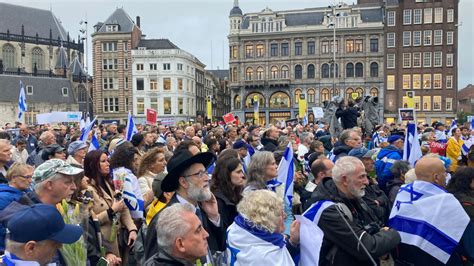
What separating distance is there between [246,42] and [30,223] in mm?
64409

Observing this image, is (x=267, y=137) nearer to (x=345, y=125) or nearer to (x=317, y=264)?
(x=345, y=125)

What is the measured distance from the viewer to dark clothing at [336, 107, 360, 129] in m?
14.4

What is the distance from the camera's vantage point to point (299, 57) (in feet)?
211

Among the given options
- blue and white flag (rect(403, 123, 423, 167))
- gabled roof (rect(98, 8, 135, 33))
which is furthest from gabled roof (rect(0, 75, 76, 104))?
blue and white flag (rect(403, 123, 423, 167))

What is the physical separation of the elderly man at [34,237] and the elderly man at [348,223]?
210cm

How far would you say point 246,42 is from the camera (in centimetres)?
6581

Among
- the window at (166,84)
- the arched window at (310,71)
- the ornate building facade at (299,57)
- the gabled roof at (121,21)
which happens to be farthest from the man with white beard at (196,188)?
the gabled roof at (121,21)

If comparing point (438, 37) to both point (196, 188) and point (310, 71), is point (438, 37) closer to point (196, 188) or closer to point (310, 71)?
point (310, 71)

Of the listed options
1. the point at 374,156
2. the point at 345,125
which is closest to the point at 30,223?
the point at 374,156

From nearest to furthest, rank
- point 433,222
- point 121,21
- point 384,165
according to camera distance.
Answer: point 433,222
point 384,165
point 121,21

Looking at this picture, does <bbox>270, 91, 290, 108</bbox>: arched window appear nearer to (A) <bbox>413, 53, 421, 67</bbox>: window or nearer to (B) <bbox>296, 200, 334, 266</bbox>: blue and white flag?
(A) <bbox>413, 53, 421, 67</bbox>: window

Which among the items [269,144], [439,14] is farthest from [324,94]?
[269,144]

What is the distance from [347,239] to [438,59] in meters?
63.4

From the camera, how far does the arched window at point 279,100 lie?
6544cm
